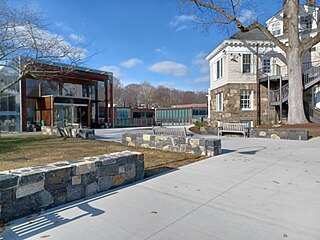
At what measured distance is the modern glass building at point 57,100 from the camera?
21.1 m

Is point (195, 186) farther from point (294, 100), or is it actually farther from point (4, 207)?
point (294, 100)

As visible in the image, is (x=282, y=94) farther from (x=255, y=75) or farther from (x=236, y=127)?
(x=236, y=127)

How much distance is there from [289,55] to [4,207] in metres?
16.7

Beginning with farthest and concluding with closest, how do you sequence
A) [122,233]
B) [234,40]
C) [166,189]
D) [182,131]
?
[234,40] < [182,131] < [166,189] < [122,233]

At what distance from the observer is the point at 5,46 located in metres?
11.5

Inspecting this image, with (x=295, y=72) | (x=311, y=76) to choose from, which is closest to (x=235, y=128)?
(x=295, y=72)

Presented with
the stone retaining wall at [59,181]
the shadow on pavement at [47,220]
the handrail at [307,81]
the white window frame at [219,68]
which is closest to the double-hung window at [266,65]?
the handrail at [307,81]

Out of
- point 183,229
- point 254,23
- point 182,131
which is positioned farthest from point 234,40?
point 183,229

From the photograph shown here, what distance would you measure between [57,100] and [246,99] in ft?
58.7

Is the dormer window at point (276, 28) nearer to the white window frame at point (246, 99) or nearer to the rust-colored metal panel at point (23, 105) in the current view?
the white window frame at point (246, 99)

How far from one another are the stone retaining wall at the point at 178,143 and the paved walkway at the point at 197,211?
2.23 metres

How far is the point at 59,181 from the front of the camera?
368 cm

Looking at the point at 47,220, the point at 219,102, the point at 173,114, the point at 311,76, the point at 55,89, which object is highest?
the point at 55,89

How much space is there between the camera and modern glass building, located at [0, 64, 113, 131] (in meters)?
21.1
